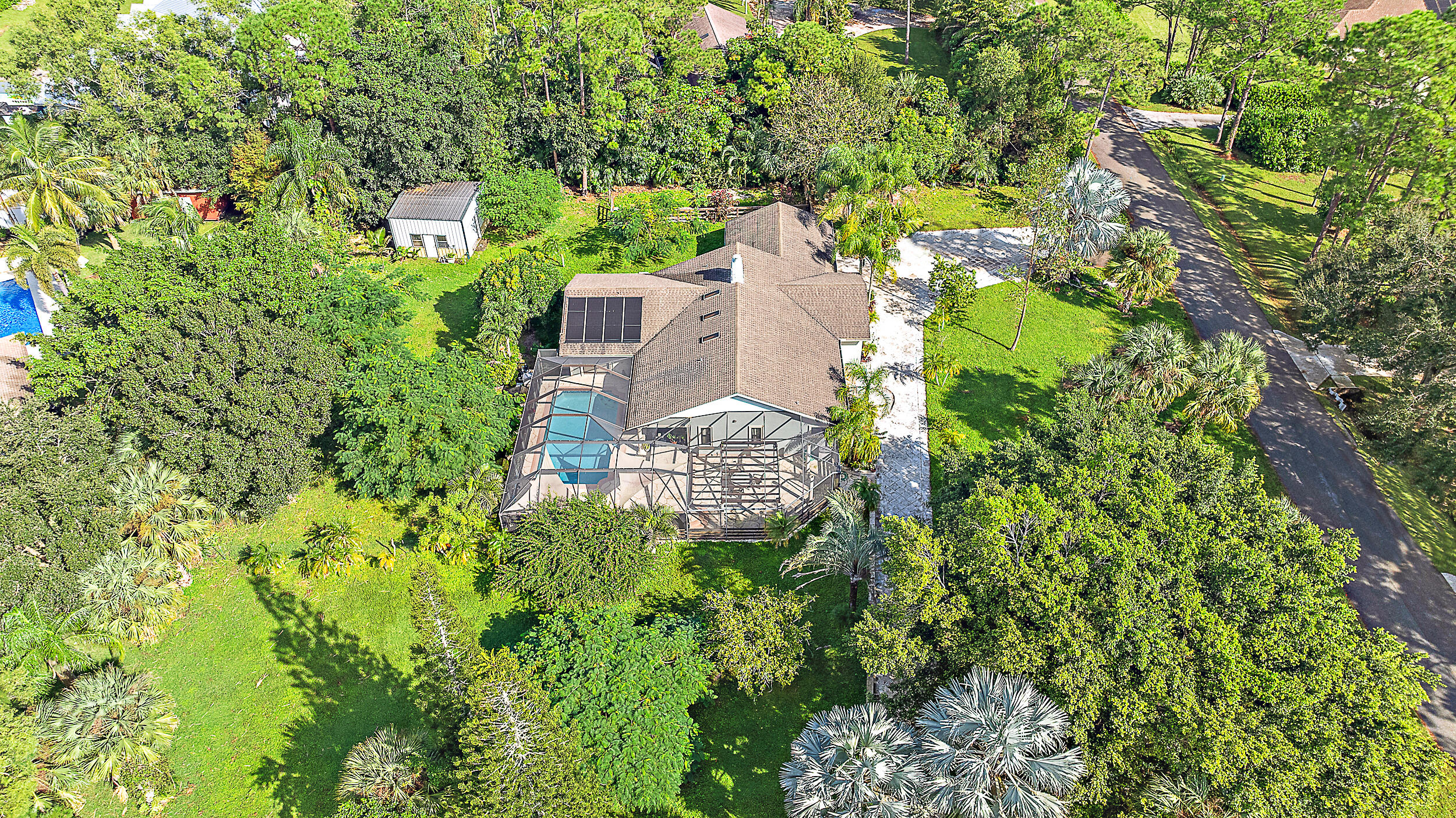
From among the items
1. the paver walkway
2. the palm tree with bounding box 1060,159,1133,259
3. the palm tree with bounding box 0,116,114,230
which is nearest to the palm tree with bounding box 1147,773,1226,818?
the paver walkway

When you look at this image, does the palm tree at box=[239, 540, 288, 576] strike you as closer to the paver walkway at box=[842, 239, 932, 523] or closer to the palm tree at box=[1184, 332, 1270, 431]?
the paver walkway at box=[842, 239, 932, 523]

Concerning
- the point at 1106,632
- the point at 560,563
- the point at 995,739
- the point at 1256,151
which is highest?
the point at 1256,151

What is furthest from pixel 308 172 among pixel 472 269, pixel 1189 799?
pixel 1189 799

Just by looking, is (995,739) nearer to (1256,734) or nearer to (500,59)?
(1256,734)

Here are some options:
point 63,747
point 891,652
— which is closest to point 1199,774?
point 891,652

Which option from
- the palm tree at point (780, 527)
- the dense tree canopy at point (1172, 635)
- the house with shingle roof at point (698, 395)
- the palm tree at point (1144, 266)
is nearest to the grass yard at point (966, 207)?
the palm tree at point (1144, 266)

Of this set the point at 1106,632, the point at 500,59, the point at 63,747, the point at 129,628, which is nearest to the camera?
the point at 1106,632

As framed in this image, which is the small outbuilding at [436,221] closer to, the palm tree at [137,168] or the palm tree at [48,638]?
the palm tree at [137,168]
